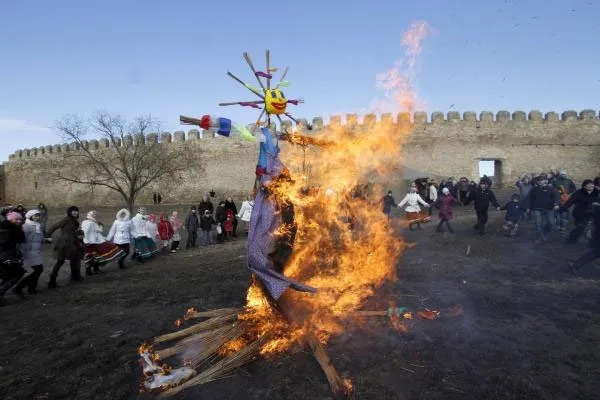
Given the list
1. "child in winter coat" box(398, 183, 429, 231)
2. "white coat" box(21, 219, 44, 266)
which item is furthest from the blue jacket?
"white coat" box(21, 219, 44, 266)

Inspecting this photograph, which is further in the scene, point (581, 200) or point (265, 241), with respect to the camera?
point (581, 200)

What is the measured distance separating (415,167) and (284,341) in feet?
80.2

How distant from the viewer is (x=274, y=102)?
4840mm

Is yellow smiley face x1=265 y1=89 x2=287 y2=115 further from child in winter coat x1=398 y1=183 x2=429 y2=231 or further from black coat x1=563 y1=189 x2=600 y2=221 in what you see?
child in winter coat x1=398 y1=183 x2=429 y2=231

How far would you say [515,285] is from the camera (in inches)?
276

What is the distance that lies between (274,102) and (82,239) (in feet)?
23.0

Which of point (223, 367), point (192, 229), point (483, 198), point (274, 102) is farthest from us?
point (192, 229)

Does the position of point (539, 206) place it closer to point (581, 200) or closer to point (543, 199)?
point (543, 199)

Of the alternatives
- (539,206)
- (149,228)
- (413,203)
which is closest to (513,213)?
(539,206)

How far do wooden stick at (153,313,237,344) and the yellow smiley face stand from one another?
2.70 m

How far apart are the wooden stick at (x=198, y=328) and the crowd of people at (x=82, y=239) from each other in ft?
8.73

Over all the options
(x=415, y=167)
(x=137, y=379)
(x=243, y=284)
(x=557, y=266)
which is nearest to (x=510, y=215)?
(x=557, y=266)

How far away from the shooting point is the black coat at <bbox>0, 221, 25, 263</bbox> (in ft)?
22.9

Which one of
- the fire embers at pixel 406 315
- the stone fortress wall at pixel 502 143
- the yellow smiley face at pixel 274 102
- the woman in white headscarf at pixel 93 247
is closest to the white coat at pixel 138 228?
the woman in white headscarf at pixel 93 247
